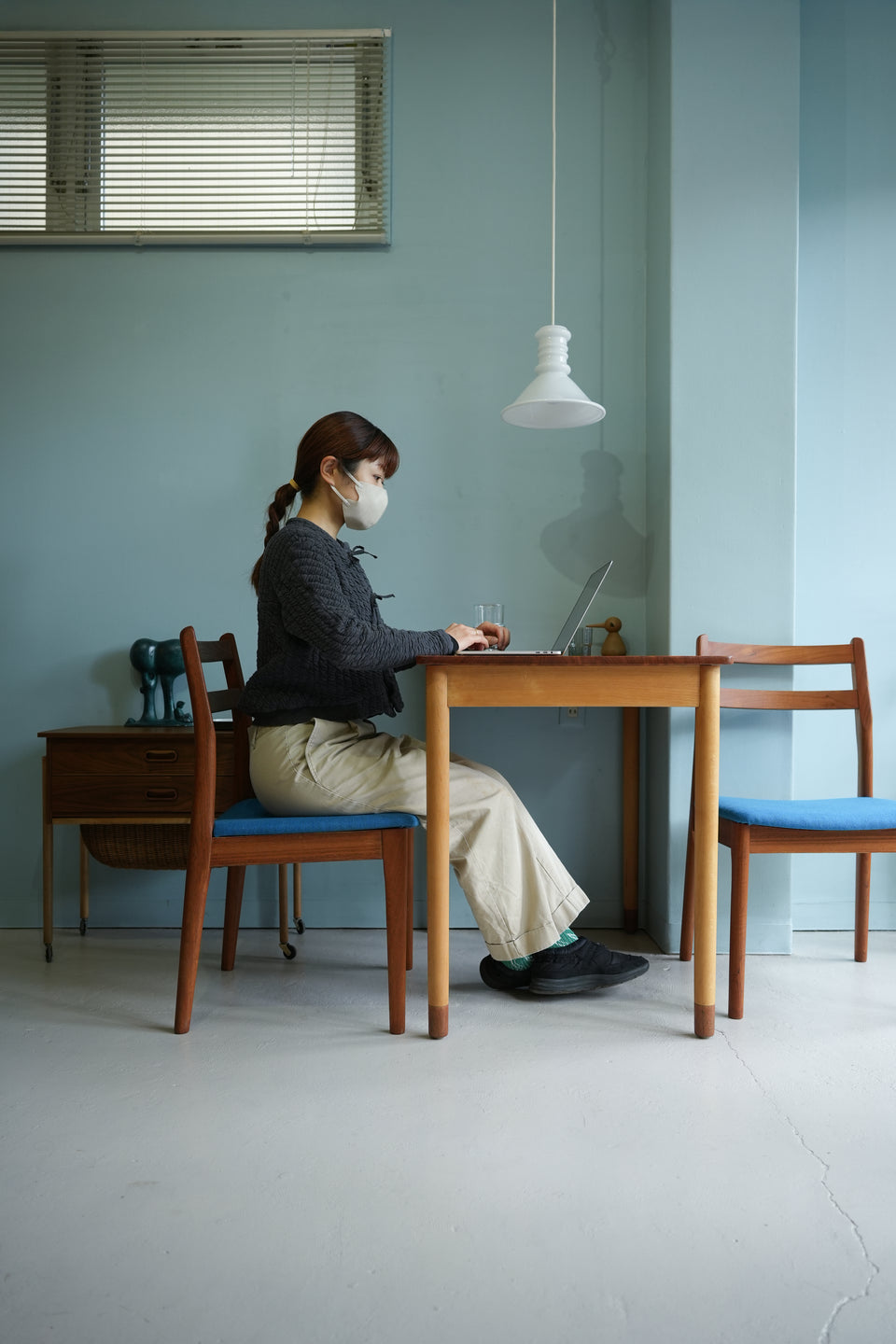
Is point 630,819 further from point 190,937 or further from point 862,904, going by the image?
point 190,937

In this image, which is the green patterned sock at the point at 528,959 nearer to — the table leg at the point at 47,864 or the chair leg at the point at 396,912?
the chair leg at the point at 396,912

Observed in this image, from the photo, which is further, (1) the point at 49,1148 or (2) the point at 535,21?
(2) the point at 535,21

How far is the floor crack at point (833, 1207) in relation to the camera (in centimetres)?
107

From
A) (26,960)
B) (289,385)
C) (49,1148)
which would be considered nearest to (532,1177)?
(49,1148)

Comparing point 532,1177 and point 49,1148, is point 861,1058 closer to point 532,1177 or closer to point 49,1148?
point 532,1177

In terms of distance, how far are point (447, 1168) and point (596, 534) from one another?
1947mm

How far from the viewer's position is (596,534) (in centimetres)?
292

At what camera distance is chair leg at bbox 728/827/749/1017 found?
2.05 meters

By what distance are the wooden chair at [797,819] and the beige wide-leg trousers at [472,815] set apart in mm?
370

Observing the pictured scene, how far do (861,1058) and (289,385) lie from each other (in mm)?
2330

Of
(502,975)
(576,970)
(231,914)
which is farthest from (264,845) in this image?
(576,970)

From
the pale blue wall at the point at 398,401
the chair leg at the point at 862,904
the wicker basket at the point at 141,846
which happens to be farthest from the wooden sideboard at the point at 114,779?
the chair leg at the point at 862,904

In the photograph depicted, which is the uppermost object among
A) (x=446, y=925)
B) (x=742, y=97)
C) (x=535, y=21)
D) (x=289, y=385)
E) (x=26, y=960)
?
(x=535, y=21)

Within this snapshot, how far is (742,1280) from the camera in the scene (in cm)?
114
